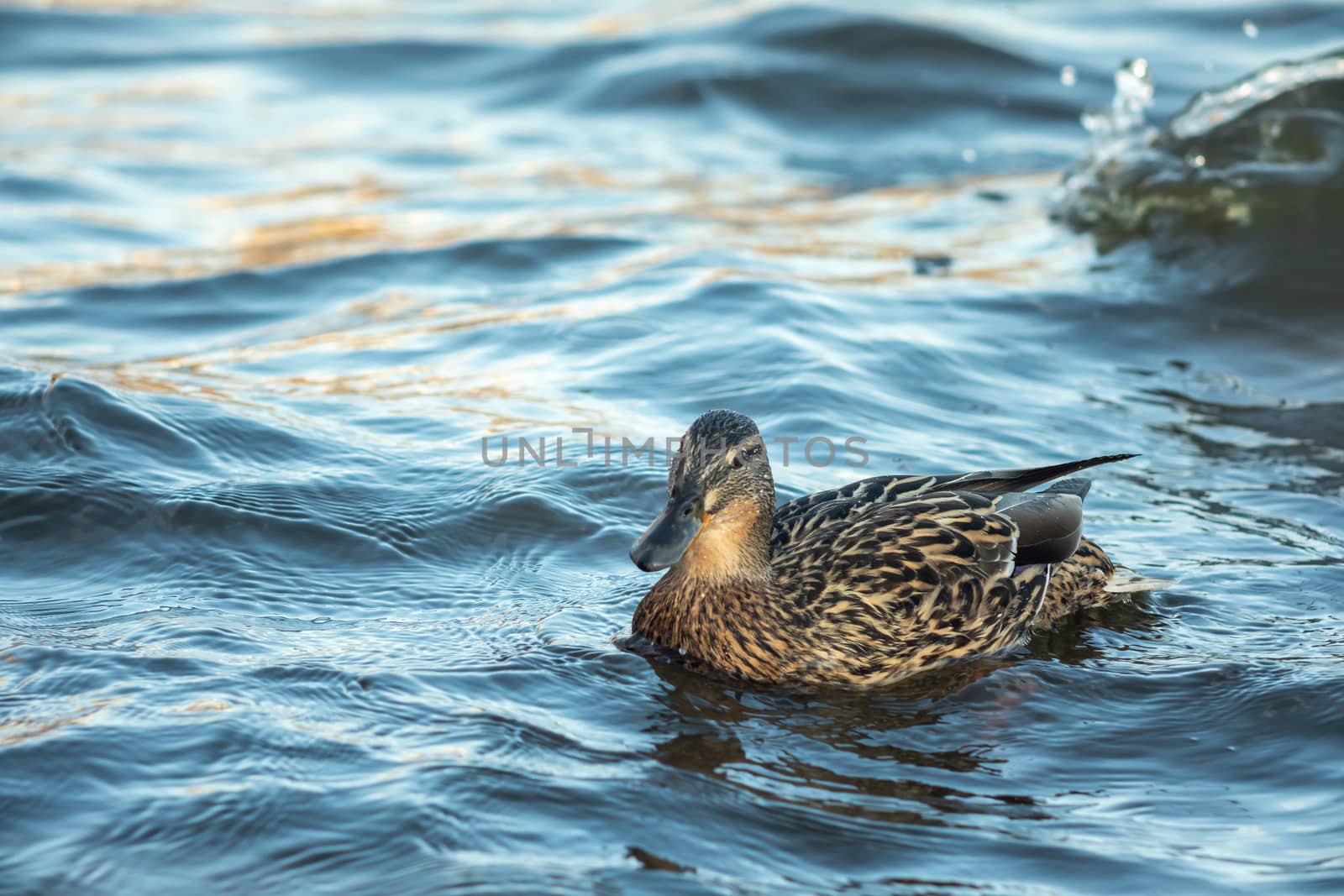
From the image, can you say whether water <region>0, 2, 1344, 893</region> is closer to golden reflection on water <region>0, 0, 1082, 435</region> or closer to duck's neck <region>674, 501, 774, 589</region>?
golden reflection on water <region>0, 0, 1082, 435</region>

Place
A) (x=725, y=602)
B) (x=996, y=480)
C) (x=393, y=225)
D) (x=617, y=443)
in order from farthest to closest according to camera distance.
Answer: (x=393, y=225), (x=617, y=443), (x=996, y=480), (x=725, y=602)

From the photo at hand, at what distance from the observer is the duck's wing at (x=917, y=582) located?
225 inches

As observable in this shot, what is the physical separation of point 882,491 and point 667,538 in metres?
1.26

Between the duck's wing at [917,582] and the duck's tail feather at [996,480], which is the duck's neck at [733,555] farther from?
the duck's tail feather at [996,480]

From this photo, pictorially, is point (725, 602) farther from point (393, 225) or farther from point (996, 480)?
point (393, 225)

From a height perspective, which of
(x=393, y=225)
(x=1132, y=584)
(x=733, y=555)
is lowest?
(x=1132, y=584)

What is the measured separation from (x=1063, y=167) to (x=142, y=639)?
35.1ft

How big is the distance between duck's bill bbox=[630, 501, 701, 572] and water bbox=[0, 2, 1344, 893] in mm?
551

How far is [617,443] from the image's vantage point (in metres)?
7.77

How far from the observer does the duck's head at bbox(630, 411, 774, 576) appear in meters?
5.30

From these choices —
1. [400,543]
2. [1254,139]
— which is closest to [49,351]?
[400,543]

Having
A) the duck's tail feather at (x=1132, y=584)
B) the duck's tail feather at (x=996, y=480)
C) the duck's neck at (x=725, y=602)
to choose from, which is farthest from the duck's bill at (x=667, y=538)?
the duck's tail feather at (x=1132, y=584)

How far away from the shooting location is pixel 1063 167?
46.7ft

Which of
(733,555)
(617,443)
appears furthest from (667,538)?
(617,443)
